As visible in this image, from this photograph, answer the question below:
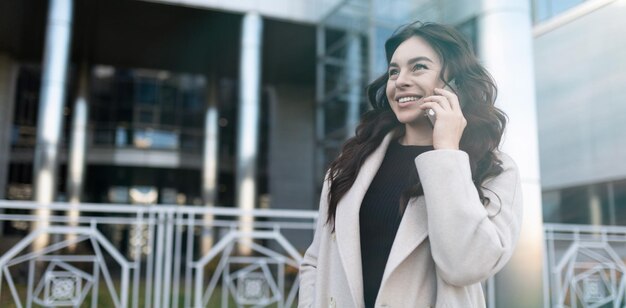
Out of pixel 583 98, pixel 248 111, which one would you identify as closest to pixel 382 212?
pixel 583 98

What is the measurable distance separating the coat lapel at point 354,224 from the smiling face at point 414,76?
7.1 inches

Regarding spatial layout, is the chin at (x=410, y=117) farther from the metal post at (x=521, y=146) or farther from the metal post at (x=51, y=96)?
the metal post at (x=51, y=96)

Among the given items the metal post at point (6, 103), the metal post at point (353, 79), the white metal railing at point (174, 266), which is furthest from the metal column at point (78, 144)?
the metal post at point (353, 79)

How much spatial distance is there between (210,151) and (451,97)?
56.4 ft

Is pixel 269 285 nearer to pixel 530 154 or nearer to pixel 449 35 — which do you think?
pixel 530 154

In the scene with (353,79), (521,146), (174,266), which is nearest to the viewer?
(174,266)

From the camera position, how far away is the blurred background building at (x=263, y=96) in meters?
7.23

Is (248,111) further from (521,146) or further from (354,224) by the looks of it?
(354,224)

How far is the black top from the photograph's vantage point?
1.38 meters

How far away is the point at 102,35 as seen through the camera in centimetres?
1578

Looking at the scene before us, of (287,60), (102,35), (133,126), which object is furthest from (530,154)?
(133,126)

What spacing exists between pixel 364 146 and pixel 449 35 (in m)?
0.39

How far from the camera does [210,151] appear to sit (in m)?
18.1

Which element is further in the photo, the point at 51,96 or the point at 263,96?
the point at 263,96
